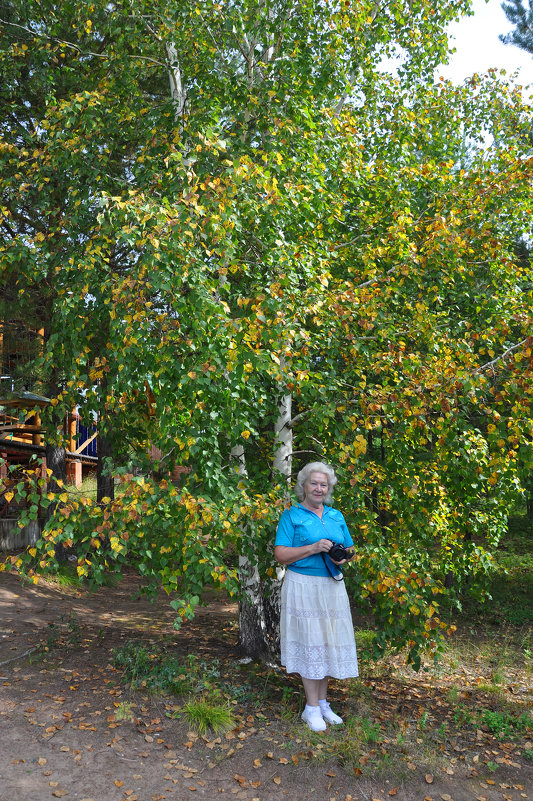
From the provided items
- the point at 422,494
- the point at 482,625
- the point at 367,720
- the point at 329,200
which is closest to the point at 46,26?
the point at 329,200

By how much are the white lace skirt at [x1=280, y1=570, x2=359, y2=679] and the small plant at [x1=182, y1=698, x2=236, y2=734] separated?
0.78 meters

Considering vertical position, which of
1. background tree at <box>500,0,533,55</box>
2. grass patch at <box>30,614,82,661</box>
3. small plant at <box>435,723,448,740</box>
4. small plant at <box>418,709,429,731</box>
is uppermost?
background tree at <box>500,0,533,55</box>

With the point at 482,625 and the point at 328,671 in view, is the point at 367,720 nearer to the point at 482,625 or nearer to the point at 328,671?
the point at 328,671

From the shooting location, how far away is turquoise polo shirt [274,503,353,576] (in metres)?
4.76

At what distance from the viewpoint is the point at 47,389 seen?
11.7 m

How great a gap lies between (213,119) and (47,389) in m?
7.25

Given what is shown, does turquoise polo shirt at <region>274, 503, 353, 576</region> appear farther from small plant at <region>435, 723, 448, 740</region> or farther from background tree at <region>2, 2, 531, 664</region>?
small plant at <region>435, 723, 448, 740</region>

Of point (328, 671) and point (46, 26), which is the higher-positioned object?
point (46, 26)

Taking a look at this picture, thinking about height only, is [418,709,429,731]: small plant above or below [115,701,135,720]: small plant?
below

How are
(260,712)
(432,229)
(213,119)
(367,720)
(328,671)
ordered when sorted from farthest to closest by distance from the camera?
(432,229) → (213,119) → (260,712) → (367,720) → (328,671)

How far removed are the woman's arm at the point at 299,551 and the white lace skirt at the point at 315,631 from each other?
25 centimetres

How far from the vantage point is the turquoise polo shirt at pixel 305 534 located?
476 cm

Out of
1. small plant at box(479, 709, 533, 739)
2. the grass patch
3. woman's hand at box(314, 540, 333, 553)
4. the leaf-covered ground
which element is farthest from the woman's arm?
the grass patch

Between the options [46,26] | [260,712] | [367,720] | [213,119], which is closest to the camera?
[367,720]
